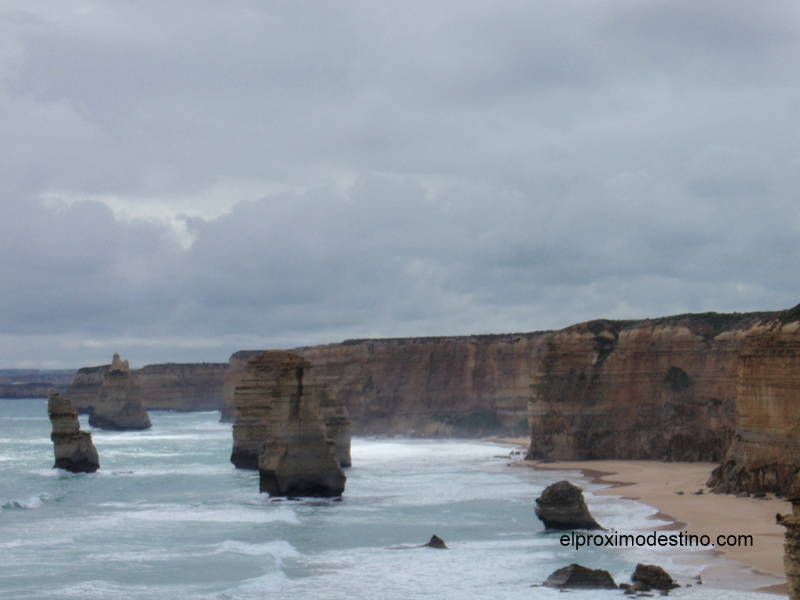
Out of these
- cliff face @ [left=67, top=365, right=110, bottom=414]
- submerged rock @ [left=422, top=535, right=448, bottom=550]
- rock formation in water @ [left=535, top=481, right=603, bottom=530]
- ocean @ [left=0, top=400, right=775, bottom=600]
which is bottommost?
ocean @ [left=0, top=400, right=775, bottom=600]

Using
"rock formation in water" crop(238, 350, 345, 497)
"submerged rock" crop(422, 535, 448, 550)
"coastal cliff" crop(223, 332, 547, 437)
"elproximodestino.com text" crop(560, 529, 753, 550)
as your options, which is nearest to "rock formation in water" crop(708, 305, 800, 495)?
"elproximodestino.com text" crop(560, 529, 753, 550)

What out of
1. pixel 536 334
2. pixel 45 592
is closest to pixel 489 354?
pixel 536 334

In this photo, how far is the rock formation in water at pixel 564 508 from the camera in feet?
85.1

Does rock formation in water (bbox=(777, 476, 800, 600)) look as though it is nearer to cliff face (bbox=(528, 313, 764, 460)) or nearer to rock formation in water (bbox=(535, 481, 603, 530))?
rock formation in water (bbox=(535, 481, 603, 530))

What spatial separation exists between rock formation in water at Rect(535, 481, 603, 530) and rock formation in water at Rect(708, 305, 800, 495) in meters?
6.13

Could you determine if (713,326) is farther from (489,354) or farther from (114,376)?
(114,376)

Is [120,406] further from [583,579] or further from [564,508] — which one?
[583,579]

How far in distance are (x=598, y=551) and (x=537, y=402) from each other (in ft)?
88.1

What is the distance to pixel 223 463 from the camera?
191 ft

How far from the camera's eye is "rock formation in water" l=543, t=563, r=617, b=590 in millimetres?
19391

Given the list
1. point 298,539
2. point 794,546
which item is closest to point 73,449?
point 298,539

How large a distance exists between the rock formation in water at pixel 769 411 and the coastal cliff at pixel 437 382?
49.0 metres

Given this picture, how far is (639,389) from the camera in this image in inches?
1912

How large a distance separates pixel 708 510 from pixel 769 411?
11.5 feet
